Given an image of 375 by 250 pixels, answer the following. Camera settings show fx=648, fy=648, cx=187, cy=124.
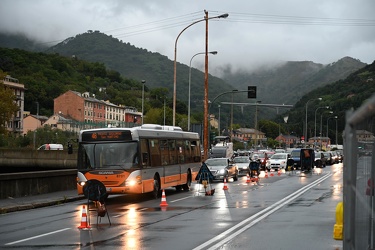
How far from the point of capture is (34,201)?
941 inches

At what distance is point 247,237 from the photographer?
1313 cm

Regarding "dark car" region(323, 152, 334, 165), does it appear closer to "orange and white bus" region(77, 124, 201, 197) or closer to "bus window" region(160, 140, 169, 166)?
"bus window" region(160, 140, 169, 166)

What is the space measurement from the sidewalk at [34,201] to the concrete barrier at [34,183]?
350mm

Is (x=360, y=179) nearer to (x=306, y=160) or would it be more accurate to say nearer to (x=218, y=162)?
(x=218, y=162)

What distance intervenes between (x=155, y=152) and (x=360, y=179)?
2081 cm

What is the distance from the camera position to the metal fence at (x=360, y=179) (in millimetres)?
5508

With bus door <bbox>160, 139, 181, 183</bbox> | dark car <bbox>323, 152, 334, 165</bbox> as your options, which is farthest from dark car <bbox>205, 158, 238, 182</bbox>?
dark car <bbox>323, 152, 334, 165</bbox>

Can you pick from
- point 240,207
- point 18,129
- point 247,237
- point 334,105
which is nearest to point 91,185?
point 247,237

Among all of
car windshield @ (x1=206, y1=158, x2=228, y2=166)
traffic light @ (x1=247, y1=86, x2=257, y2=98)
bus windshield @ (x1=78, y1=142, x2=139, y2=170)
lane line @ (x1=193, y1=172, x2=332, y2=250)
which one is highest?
traffic light @ (x1=247, y1=86, x2=257, y2=98)

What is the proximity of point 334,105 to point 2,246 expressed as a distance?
482ft

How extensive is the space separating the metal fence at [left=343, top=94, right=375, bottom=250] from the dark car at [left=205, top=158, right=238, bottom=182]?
109 feet

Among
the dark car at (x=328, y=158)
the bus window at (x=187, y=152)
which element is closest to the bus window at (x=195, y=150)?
the bus window at (x=187, y=152)

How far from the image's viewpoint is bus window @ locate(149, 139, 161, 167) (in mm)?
25959

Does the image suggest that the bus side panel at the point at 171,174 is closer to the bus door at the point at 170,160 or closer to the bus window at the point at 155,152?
the bus door at the point at 170,160
